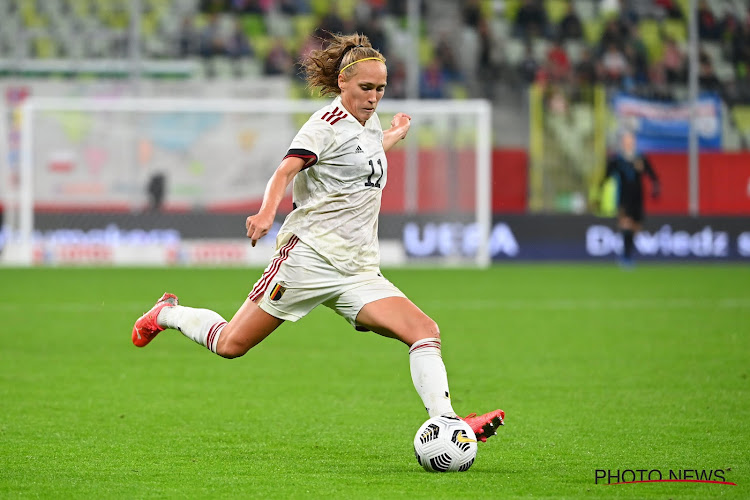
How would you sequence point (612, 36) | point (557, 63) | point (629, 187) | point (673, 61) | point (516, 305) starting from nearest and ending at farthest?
point (516, 305) < point (629, 187) < point (673, 61) < point (612, 36) < point (557, 63)

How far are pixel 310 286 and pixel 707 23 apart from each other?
67.7ft

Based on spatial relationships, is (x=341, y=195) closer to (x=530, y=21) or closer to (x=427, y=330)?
(x=427, y=330)

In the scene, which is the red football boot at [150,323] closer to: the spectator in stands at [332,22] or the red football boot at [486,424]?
the red football boot at [486,424]

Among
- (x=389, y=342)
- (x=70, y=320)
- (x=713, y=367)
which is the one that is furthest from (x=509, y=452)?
(x=70, y=320)

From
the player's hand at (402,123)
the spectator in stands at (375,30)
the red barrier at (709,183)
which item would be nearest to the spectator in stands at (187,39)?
the spectator in stands at (375,30)

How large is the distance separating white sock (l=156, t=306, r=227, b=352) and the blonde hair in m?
1.28

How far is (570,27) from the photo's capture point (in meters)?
27.4

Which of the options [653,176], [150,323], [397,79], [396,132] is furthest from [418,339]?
[397,79]

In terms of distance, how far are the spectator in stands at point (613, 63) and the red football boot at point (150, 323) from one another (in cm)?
2034

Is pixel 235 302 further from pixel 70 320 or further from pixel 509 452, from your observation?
pixel 509 452

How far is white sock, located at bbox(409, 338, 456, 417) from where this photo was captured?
5781 mm

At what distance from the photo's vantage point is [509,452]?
623 cm

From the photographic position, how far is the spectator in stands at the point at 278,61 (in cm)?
2489

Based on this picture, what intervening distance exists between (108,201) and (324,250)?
16908 millimetres
